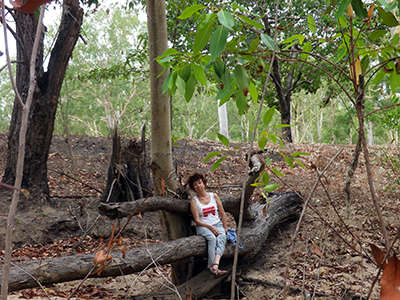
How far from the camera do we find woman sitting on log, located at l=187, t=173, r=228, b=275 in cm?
437

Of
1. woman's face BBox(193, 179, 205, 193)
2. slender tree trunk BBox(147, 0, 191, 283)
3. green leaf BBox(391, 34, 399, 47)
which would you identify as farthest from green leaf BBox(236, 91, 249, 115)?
woman's face BBox(193, 179, 205, 193)

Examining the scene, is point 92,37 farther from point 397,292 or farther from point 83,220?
point 397,292

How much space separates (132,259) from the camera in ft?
11.8

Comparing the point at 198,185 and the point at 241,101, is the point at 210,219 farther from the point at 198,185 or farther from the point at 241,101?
the point at 241,101

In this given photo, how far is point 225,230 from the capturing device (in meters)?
4.66

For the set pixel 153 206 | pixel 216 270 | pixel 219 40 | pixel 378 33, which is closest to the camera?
pixel 219 40

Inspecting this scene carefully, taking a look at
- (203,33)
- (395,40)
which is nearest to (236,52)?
(203,33)

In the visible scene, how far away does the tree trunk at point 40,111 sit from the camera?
6422 mm

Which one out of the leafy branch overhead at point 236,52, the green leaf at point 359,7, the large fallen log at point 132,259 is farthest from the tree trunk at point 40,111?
the green leaf at point 359,7

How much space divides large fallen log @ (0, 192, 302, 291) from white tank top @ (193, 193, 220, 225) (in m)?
0.31

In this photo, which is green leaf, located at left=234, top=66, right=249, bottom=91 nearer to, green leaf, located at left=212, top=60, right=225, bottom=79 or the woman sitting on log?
green leaf, located at left=212, top=60, right=225, bottom=79

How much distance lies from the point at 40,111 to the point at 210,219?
3.72 metres

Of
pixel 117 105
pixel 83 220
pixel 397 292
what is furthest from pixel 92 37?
pixel 397 292

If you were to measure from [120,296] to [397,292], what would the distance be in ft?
12.9
